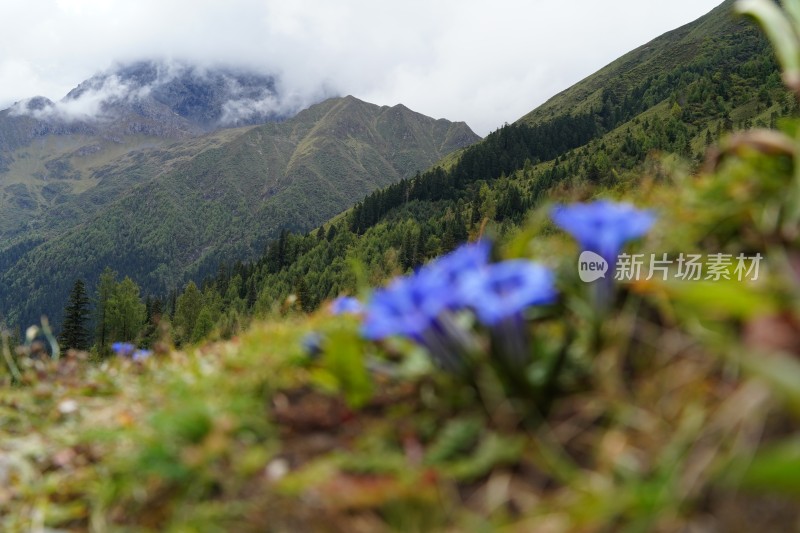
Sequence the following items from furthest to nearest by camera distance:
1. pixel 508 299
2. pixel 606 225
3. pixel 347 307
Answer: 1. pixel 347 307
2. pixel 606 225
3. pixel 508 299

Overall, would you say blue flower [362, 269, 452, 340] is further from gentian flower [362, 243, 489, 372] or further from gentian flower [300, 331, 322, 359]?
gentian flower [300, 331, 322, 359]

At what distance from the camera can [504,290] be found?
2279mm

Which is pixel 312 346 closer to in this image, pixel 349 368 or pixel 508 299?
pixel 349 368

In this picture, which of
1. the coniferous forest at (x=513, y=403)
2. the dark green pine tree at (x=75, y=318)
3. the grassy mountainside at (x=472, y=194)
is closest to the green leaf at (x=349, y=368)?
the coniferous forest at (x=513, y=403)

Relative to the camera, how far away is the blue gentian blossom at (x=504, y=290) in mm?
2105

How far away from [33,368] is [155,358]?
3.33ft

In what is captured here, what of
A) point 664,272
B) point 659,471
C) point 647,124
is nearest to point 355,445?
point 659,471

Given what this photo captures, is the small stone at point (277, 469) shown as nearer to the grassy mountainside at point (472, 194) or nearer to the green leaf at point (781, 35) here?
the green leaf at point (781, 35)

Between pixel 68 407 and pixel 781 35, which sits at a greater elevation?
pixel 781 35

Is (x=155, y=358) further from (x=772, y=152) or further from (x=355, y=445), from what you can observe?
(x=772, y=152)

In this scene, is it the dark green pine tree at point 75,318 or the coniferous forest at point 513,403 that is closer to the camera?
the coniferous forest at point 513,403

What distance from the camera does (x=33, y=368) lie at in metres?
4.91

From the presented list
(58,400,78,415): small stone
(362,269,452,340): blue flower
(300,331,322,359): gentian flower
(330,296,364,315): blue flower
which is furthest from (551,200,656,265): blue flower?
(58,400,78,415): small stone

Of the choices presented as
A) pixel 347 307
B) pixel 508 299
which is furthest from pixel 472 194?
pixel 508 299
